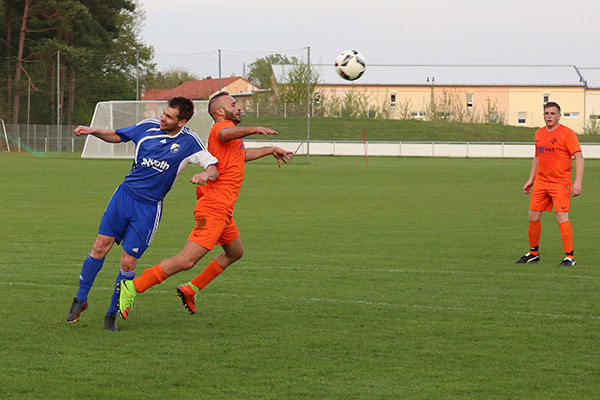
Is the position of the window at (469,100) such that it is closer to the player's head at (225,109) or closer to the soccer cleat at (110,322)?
the player's head at (225,109)

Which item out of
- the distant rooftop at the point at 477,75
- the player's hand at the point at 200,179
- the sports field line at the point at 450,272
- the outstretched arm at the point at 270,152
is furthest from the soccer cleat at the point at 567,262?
the distant rooftop at the point at 477,75

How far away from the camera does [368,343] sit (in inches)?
249

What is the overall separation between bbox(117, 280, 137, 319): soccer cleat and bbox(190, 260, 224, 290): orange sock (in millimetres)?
867

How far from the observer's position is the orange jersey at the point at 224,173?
7.09 m

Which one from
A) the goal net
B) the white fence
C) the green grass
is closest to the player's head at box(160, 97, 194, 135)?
the goal net

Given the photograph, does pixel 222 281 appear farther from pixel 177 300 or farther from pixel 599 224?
pixel 599 224

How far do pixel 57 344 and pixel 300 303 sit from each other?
256cm

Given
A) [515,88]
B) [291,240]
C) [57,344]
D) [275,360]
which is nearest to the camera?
[275,360]

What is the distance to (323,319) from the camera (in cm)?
721

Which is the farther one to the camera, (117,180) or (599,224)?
(117,180)

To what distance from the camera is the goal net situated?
4666cm

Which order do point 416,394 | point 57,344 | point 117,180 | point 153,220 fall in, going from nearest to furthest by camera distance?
point 416,394
point 57,344
point 153,220
point 117,180

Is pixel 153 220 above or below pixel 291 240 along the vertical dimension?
above

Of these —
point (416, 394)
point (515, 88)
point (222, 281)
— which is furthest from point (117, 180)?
point (515, 88)
